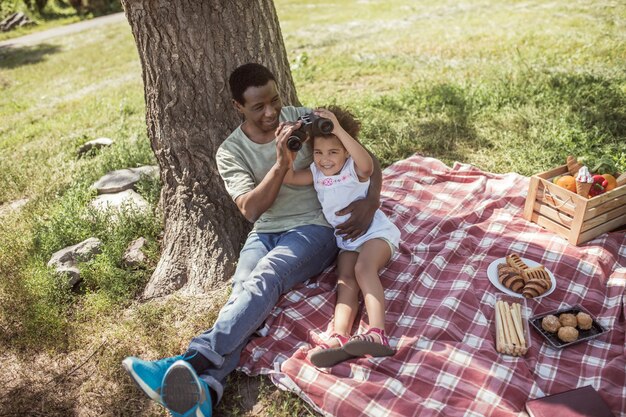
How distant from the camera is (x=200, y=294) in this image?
3.76 meters

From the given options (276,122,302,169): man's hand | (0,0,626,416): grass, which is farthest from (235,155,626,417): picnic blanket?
(276,122,302,169): man's hand

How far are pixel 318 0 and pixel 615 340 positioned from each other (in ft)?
58.4

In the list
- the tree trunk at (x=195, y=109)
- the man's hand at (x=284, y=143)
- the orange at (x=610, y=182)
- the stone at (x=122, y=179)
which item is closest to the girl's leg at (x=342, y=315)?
the man's hand at (x=284, y=143)

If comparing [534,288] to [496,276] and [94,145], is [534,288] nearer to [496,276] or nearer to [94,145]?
[496,276]

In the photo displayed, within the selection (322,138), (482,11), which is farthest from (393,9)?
(322,138)

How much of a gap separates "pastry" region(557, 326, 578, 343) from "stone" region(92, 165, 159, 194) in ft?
12.9

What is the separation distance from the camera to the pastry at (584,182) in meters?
3.43

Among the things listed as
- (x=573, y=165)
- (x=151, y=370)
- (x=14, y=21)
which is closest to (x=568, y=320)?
(x=573, y=165)

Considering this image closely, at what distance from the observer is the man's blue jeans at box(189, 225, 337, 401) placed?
2.82 metres

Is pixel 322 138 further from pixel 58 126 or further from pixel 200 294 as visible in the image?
pixel 58 126

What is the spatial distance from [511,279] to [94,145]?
534 centimetres

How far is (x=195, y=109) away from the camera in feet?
12.7

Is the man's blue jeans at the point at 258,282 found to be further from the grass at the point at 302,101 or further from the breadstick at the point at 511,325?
the breadstick at the point at 511,325

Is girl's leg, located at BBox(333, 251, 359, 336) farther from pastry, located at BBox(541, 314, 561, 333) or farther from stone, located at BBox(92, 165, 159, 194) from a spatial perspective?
stone, located at BBox(92, 165, 159, 194)
